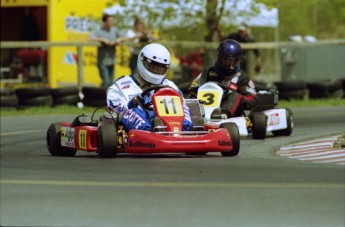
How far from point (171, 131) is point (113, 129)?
55 cm

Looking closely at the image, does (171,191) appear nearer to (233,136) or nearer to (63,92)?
(233,136)

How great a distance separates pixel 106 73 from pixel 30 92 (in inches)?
60.2

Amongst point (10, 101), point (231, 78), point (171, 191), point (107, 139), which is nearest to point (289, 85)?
point (10, 101)

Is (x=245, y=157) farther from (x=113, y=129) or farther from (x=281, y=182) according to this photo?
(x=281, y=182)

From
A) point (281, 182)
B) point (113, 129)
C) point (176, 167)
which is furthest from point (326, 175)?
point (113, 129)

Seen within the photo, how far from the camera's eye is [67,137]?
12188mm

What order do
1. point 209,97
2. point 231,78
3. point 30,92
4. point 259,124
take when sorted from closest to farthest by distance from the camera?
1. point 259,124
2. point 209,97
3. point 231,78
4. point 30,92

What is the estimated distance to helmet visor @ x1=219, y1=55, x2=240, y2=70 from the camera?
14469 mm

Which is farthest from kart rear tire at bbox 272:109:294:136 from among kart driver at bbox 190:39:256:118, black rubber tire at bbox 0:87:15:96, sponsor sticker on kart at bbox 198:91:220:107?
black rubber tire at bbox 0:87:15:96

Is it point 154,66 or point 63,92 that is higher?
point 154,66

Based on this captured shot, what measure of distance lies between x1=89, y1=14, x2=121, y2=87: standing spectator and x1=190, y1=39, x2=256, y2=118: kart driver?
250 inches

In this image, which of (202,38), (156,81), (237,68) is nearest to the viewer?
(156,81)

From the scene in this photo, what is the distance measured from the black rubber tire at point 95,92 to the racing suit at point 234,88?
5.20 metres

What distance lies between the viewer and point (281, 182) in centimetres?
912
